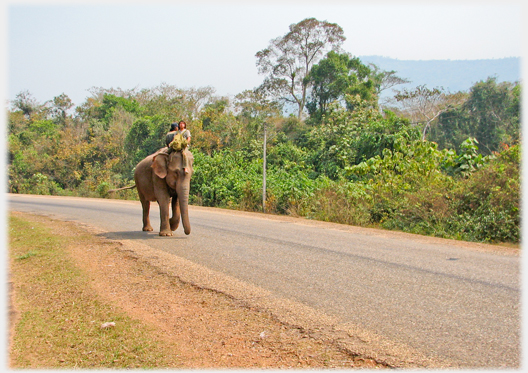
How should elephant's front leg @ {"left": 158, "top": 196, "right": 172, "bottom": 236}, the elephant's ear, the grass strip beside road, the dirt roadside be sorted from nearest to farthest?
the dirt roadside
the grass strip beside road
the elephant's ear
elephant's front leg @ {"left": 158, "top": 196, "right": 172, "bottom": 236}

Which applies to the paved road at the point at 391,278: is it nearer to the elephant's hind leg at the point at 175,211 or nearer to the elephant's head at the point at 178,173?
the elephant's hind leg at the point at 175,211

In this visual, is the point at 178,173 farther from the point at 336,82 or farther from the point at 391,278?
the point at 336,82

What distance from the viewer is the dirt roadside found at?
432 cm

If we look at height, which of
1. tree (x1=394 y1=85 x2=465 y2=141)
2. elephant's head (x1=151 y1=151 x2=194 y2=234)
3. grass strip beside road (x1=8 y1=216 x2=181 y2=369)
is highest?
tree (x1=394 y1=85 x2=465 y2=141)

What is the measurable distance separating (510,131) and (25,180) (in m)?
36.2

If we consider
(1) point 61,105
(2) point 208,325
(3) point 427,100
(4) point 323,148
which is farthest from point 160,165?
(1) point 61,105

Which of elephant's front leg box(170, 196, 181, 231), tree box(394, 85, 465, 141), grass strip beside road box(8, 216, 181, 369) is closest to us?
grass strip beside road box(8, 216, 181, 369)

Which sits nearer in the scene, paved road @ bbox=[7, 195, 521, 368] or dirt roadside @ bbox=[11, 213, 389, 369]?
dirt roadside @ bbox=[11, 213, 389, 369]

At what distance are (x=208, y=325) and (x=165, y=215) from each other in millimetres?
6045

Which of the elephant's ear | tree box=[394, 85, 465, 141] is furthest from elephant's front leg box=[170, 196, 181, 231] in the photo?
tree box=[394, 85, 465, 141]

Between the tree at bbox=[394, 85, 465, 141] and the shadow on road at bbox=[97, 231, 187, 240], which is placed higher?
the tree at bbox=[394, 85, 465, 141]

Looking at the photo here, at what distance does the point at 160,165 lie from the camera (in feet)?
35.7

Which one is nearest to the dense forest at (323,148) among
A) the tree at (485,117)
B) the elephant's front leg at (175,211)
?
the tree at (485,117)

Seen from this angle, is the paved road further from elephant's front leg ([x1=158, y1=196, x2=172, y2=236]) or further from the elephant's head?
the elephant's head
